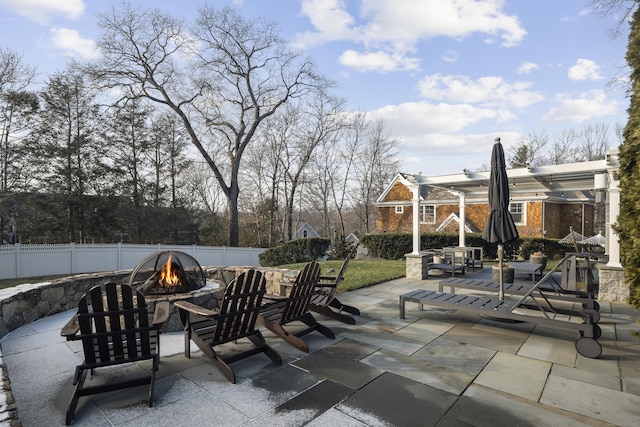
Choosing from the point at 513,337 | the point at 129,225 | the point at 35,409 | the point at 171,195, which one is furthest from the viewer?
the point at 171,195

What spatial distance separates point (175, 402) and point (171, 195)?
2175 centimetres

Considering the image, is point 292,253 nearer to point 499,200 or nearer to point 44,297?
point 44,297

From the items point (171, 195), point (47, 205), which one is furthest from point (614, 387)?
point (171, 195)

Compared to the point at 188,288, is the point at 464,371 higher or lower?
lower

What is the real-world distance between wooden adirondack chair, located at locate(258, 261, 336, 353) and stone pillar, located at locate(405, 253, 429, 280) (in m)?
5.51

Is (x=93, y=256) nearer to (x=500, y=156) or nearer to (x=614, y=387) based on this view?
(x=500, y=156)

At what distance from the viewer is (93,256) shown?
1337cm

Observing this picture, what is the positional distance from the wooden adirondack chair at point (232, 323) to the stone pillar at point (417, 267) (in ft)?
21.4

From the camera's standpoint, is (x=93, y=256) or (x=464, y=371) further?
(x=93, y=256)

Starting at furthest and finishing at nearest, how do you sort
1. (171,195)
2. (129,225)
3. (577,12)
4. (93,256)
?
(171,195), (129,225), (93,256), (577,12)

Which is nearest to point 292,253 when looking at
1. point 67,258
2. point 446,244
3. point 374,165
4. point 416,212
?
point 446,244

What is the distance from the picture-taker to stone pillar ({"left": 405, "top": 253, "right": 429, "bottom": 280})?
9.34 metres

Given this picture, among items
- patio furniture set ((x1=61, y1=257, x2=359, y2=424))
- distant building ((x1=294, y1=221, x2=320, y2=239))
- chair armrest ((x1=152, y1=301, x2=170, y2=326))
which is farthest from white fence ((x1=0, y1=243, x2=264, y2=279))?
distant building ((x1=294, y1=221, x2=320, y2=239))

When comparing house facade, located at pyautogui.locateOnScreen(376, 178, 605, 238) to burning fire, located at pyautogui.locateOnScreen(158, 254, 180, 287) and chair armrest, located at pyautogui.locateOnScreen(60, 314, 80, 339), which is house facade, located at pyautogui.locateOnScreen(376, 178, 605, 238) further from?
chair armrest, located at pyautogui.locateOnScreen(60, 314, 80, 339)
